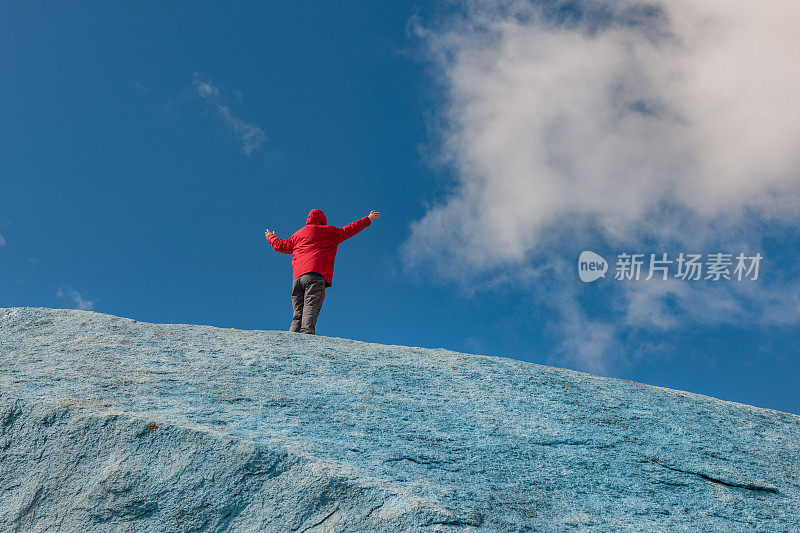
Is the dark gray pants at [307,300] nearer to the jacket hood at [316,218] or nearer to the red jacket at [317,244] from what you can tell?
the red jacket at [317,244]

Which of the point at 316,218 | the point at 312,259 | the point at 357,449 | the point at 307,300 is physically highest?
the point at 316,218

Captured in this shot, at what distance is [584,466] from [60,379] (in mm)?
5964

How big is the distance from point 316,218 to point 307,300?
2068 millimetres

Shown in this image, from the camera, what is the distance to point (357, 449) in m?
5.04

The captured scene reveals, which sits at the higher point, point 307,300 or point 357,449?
point 307,300

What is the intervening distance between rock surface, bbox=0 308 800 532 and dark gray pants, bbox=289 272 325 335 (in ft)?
11.1

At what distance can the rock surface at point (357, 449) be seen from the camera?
448cm

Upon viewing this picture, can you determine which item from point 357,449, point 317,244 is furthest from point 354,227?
point 357,449

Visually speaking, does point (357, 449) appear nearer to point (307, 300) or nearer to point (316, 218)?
point (307, 300)

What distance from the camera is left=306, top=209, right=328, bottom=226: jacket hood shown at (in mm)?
11977

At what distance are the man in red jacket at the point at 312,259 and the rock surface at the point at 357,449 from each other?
355 cm

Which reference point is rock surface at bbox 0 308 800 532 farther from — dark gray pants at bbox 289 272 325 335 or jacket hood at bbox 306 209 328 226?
jacket hood at bbox 306 209 328 226

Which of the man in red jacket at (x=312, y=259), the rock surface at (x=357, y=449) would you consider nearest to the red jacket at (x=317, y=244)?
the man in red jacket at (x=312, y=259)

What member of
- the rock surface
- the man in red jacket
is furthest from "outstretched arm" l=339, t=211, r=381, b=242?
the rock surface
